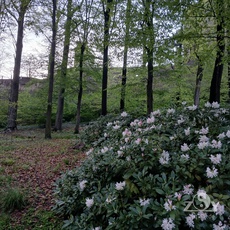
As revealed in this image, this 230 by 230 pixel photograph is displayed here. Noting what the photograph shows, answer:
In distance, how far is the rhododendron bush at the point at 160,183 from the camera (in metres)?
1.58

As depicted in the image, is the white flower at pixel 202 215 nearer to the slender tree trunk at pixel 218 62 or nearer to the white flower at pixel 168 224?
the white flower at pixel 168 224

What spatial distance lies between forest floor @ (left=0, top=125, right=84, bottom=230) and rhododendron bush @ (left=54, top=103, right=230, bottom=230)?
1.06ft

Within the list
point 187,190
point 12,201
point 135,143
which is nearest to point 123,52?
point 135,143

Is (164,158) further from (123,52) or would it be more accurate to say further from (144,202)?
(123,52)

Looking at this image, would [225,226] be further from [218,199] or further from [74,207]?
[74,207]

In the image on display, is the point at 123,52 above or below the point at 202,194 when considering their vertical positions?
above

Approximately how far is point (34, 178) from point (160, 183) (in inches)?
106

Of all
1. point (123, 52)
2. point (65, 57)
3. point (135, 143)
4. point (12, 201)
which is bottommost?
point (12, 201)

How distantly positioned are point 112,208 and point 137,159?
0.53 meters

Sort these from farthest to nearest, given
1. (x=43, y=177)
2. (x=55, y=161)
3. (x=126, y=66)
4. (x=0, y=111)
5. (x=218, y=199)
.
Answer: (x=0, y=111) < (x=126, y=66) < (x=55, y=161) < (x=43, y=177) < (x=218, y=199)

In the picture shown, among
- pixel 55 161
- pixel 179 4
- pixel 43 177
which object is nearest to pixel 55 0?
pixel 179 4

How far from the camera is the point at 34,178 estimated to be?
12.2 ft

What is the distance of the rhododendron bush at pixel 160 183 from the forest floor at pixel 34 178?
12.7 inches

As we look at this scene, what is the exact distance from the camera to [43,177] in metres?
3.78
